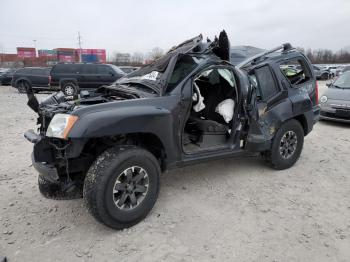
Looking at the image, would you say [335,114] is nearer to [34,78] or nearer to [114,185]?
[114,185]

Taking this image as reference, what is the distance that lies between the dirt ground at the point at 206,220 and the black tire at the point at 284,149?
16cm

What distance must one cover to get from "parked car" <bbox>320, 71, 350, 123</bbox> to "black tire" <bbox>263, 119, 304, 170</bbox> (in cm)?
383

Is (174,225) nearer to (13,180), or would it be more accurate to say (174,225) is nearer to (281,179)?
(281,179)

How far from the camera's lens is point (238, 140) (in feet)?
14.1

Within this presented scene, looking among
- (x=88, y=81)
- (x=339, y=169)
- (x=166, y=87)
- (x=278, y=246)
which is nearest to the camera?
(x=278, y=246)

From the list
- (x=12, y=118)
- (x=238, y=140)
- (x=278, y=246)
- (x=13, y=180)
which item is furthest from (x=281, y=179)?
(x=12, y=118)

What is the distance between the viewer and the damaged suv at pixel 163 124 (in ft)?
9.71

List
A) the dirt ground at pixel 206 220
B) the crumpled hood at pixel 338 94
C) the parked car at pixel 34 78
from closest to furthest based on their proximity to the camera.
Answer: the dirt ground at pixel 206 220 → the crumpled hood at pixel 338 94 → the parked car at pixel 34 78

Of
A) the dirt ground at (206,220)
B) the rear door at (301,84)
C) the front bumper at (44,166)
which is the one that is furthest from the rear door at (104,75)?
the front bumper at (44,166)

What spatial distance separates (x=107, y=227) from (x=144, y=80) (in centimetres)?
191

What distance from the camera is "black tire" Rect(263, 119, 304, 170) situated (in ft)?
15.3

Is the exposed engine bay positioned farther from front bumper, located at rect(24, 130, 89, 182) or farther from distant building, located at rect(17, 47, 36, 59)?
distant building, located at rect(17, 47, 36, 59)

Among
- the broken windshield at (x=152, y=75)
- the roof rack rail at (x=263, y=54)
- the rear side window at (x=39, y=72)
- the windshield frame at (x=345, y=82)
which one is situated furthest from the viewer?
the rear side window at (x=39, y=72)

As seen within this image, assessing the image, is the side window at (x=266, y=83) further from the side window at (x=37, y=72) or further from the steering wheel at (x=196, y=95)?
the side window at (x=37, y=72)
